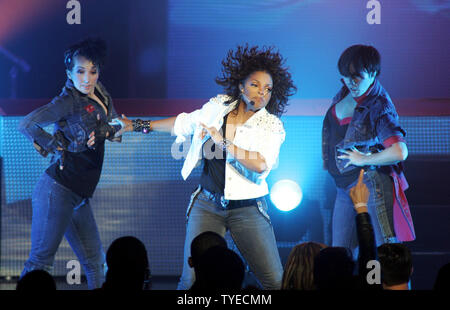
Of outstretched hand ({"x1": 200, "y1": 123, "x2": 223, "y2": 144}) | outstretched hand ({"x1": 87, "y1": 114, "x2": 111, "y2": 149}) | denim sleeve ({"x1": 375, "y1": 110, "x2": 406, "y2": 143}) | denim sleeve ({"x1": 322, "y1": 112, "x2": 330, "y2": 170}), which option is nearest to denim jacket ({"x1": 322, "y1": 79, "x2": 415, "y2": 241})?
denim sleeve ({"x1": 375, "y1": 110, "x2": 406, "y2": 143})

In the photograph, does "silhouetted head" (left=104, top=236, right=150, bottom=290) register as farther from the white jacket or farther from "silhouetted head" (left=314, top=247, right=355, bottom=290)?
the white jacket

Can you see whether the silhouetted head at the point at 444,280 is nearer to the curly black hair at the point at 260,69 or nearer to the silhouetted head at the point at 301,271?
the silhouetted head at the point at 301,271

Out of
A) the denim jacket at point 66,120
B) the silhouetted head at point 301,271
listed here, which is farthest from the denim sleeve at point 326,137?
the denim jacket at point 66,120

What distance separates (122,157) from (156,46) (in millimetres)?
1054

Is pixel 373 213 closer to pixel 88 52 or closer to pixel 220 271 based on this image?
pixel 220 271

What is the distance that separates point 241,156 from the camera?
11.8 feet

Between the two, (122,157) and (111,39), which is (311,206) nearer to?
(122,157)

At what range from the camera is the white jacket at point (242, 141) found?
3.71 meters

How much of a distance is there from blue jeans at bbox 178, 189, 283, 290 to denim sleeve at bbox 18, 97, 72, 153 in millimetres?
1086

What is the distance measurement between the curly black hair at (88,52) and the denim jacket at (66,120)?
0.52 feet

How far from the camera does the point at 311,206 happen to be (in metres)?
4.90

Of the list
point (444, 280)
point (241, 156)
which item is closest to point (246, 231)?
point (241, 156)

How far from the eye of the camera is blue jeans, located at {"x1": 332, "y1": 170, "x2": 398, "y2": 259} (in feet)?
12.8
